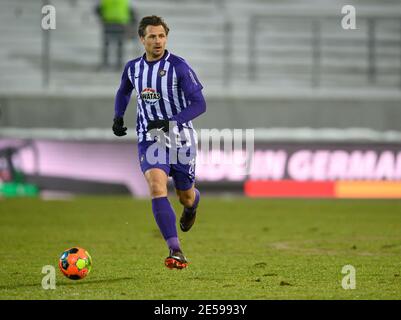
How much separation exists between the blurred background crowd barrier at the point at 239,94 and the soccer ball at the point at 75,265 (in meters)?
9.24

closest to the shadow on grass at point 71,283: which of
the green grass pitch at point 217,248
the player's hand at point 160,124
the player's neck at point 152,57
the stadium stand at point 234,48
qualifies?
the green grass pitch at point 217,248

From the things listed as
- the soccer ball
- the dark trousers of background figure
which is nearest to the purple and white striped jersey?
the soccer ball

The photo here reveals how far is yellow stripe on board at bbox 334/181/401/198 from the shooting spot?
55.2 feet

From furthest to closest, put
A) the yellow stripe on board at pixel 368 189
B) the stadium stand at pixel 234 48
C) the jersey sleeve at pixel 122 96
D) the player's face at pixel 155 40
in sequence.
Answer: the stadium stand at pixel 234 48 < the yellow stripe on board at pixel 368 189 < the jersey sleeve at pixel 122 96 < the player's face at pixel 155 40

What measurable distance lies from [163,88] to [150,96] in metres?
0.13

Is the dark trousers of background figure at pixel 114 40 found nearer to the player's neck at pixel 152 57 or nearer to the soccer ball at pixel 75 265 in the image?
the player's neck at pixel 152 57

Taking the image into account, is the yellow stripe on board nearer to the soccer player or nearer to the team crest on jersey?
the soccer player

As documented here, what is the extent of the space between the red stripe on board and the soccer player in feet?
28.2

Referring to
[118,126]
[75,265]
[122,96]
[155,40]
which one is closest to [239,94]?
[122,96]

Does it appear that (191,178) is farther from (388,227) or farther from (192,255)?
(388,227)

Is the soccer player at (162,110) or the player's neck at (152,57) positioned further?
the player's neck at (152,57)

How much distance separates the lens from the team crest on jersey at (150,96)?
832 cm

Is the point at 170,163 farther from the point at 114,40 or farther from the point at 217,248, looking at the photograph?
the point at 114,40
